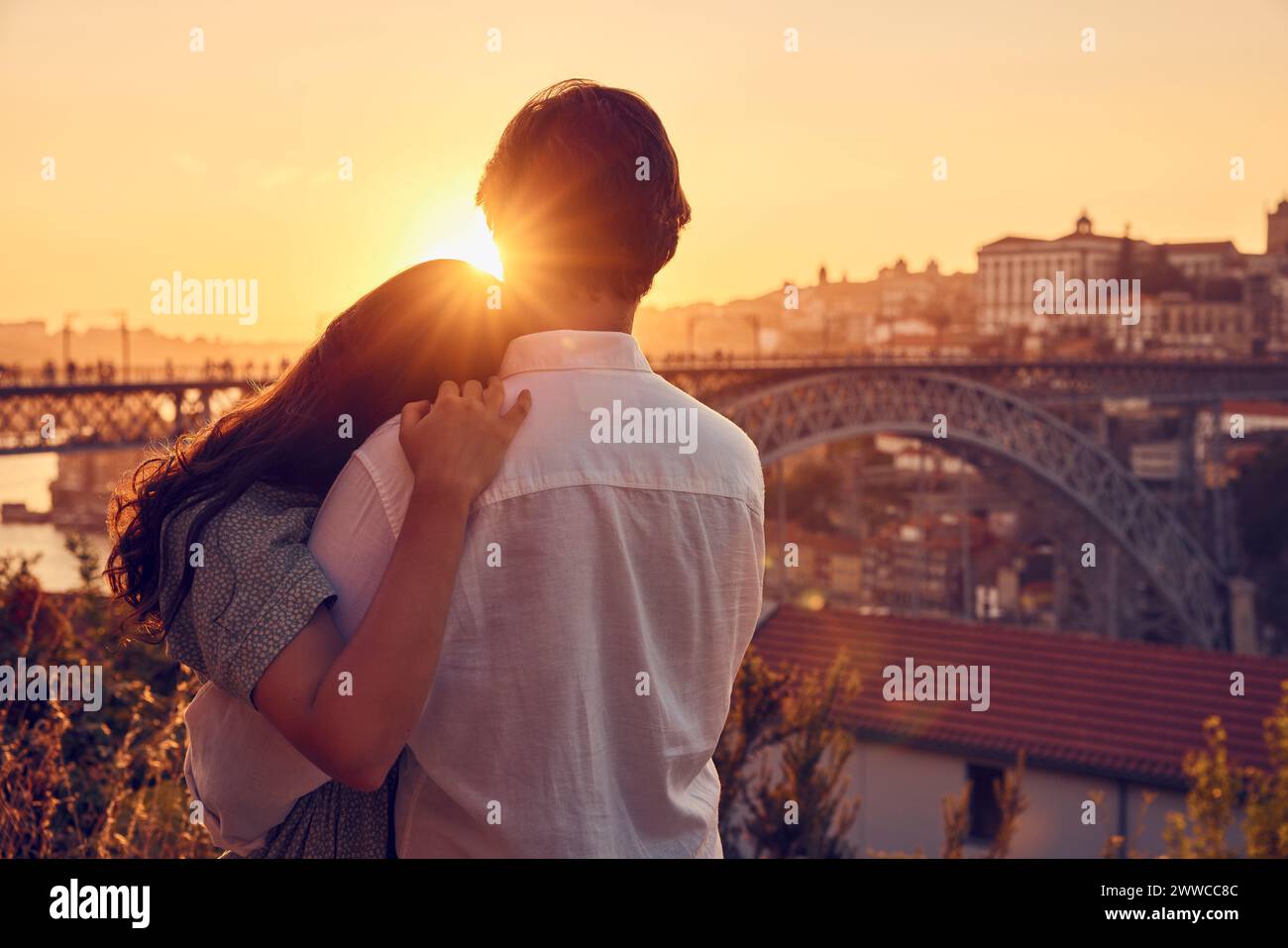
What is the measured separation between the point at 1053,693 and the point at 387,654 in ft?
59.1

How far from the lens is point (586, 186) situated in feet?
4.71

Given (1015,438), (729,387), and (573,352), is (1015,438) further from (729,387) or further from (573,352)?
(573,352)

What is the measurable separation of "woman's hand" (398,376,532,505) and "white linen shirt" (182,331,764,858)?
0.07 feet

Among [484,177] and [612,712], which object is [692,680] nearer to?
[612,712]

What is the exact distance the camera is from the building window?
53.4 feet

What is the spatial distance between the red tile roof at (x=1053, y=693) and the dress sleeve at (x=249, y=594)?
51.3ft

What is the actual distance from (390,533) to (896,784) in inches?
623

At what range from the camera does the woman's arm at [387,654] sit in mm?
1241

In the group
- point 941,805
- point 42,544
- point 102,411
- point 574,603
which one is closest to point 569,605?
point 574,603

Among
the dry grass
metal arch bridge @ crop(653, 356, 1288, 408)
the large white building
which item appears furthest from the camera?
the large white building

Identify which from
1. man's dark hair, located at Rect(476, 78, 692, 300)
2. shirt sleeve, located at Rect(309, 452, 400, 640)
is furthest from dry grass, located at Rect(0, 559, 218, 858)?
man's dark hair, located at Rect(476, 78, 692, 300)

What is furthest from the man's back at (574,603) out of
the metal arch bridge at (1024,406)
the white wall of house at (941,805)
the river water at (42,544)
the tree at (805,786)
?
the metal arch bridge at (1024,406)

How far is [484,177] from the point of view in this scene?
1511 millimetres

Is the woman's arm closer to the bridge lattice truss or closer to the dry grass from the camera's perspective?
the dry grass
